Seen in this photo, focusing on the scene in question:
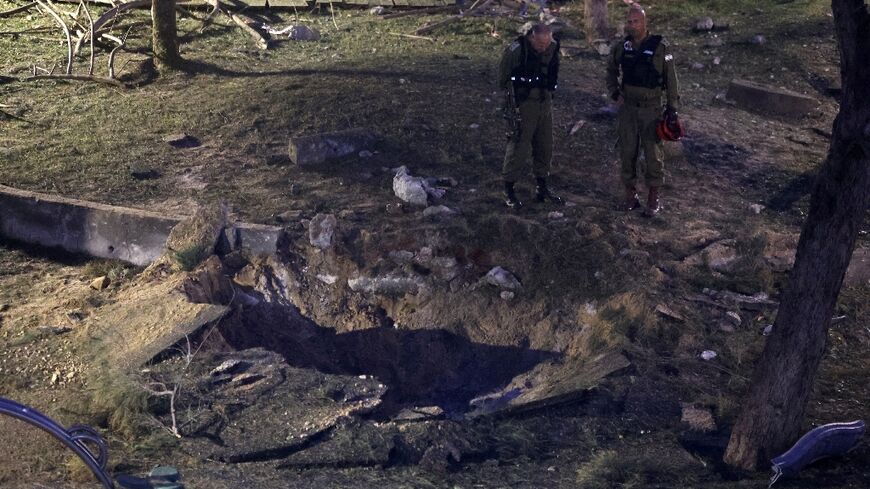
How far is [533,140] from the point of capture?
8203mm

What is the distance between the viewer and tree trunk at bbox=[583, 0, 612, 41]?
13148mm

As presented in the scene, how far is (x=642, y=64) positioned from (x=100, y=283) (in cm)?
441

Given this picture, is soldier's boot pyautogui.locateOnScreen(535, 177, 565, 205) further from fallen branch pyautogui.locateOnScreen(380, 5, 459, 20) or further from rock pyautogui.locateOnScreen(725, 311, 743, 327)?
fallen branch pyautogui.locateOnScreen(380, 5, 459, 20)

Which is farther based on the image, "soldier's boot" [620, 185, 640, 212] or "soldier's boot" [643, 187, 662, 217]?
"soldier's boot" [620, 185, 640, 212]

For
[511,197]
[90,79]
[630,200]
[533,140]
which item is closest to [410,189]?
[511,197]

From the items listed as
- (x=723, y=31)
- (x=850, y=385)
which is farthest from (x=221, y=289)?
(x=723, y=31)

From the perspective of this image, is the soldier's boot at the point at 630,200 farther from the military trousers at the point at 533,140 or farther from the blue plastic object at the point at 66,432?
the blue plastic object at the point at 66,432

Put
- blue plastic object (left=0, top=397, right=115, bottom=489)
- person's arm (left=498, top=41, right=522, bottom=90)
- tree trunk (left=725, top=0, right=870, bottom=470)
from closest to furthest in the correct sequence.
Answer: blue plastic object (left=0, top=397, right=115, bottom=489), tree trunk (left=725, top=0, right=870, bottom=470), person's arm (left=498, top=41, right=522, bottom=90)

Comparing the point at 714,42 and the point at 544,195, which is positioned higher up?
the point at 714,42

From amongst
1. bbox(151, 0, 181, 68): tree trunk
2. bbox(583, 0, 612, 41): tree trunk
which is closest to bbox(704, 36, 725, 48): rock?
bbox(583, 0, 612, 41): tree trunk

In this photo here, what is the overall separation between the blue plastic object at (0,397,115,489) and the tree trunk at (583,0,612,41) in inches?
395

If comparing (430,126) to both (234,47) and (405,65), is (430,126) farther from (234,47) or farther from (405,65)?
(234,47)

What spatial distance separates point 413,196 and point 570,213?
1.28m

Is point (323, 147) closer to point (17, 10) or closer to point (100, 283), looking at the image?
point (100, 283)
